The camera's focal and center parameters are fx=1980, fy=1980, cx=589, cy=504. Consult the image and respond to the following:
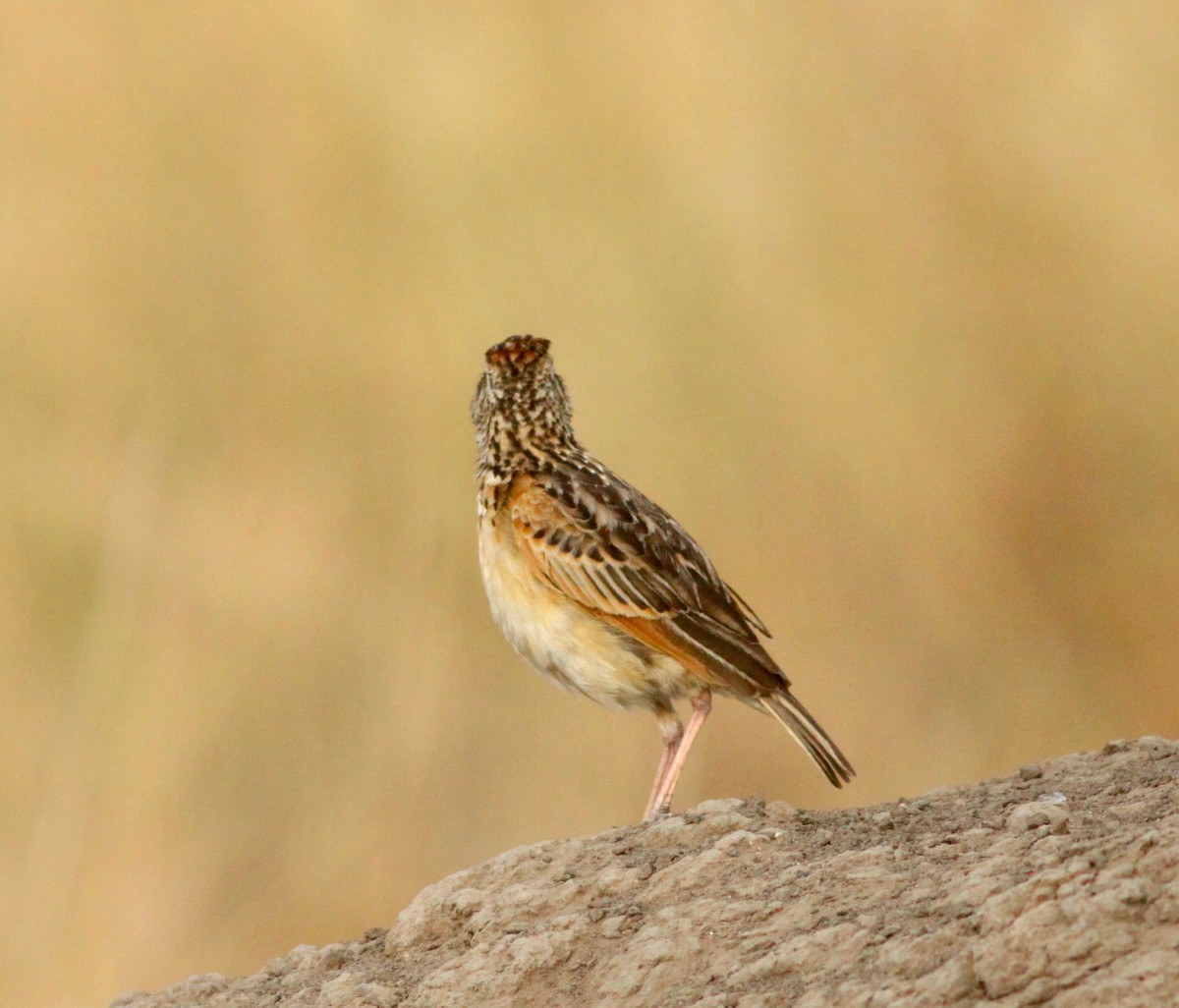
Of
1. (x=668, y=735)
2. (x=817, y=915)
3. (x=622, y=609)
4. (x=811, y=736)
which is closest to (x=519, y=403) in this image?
(x=622, y=609)

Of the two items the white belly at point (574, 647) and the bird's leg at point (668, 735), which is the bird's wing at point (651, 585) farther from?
the bird's leg at point (668, 735)

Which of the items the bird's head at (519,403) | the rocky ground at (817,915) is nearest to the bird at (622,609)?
the bird's head at (519,403)

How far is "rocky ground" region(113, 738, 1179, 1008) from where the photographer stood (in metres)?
4.10

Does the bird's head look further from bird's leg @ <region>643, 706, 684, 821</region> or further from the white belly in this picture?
bird's leg @ <region>643, 706, 684, 821</region>

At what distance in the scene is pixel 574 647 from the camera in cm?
713

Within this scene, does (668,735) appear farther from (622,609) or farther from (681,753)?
(622,609)

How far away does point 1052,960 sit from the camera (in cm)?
405

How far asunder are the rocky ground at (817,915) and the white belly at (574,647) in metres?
1.39

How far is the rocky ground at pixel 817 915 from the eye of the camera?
4.10 meters

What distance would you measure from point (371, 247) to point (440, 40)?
126 cm

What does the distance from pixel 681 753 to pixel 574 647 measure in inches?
21.5

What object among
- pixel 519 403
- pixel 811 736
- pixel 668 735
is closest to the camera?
pixel 811 736

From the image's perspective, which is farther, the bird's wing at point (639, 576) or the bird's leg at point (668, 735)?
the bird's leg at point (668, 735)

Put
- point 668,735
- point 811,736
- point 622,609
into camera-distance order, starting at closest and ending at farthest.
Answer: point 811,736
point 622,609
point 668,735
